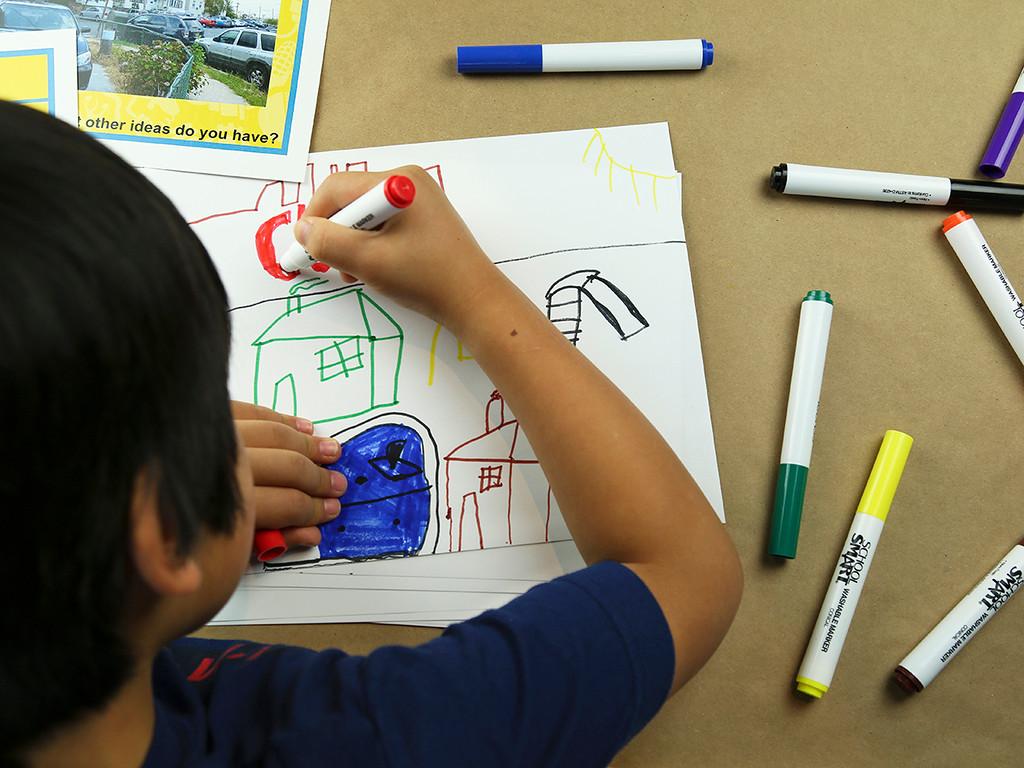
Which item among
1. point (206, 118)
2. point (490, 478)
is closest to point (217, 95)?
point (206, 118)

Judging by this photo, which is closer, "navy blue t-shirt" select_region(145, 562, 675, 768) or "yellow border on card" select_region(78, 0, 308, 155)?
"navy blue t-shirt" select_region(145, 562, 675, 768)

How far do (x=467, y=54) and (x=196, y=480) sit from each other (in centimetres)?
44

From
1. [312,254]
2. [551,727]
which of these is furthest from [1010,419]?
[312,254]

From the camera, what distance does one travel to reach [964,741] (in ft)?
1.83

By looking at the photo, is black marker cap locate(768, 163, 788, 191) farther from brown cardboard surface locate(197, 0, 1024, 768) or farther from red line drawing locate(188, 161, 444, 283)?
red line drawing locate(188, 161, 444, 283)

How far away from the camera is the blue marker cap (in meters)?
0.65

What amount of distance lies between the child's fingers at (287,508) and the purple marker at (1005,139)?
55 centimetres

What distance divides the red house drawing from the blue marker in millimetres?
262

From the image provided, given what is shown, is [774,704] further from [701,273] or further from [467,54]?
[467,54]

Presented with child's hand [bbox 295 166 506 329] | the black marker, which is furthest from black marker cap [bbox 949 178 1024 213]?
child's hand [bbox 295 166 506 329]

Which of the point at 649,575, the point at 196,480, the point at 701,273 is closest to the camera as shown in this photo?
the point at 196,480

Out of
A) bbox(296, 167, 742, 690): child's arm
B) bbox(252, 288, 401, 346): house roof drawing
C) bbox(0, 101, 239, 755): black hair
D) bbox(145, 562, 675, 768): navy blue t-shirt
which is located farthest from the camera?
bbox(252, 288, 401, 346): house roof drawing

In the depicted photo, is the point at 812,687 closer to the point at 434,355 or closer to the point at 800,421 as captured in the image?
the point at 800,421

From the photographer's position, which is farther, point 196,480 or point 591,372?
point 591,372
